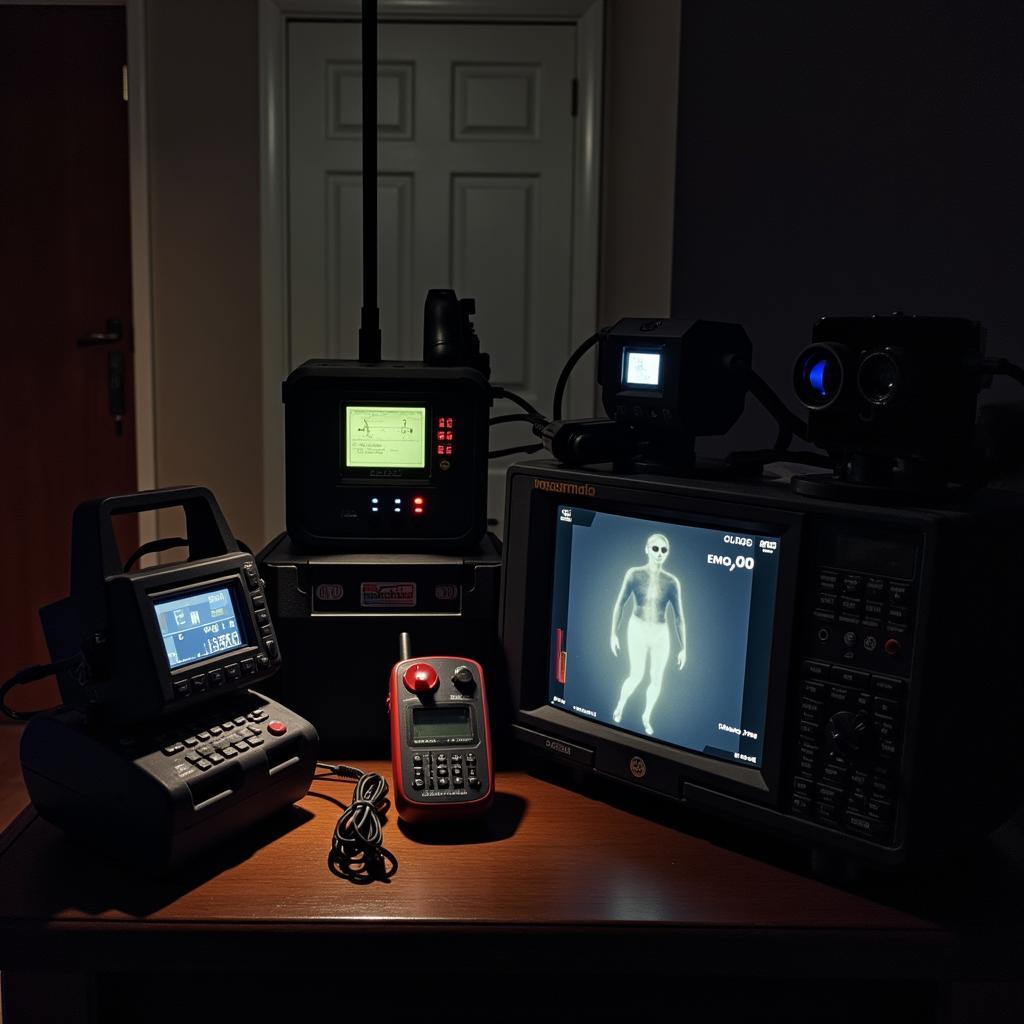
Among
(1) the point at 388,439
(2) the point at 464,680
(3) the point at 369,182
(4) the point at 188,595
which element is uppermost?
(3) the point at 369,182

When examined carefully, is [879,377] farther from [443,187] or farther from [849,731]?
[443,187]

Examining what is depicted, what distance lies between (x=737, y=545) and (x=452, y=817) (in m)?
0.38

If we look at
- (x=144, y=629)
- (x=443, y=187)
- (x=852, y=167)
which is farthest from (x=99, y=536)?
(x=443, y=187)

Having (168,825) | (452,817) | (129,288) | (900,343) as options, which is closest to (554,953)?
(452,817)

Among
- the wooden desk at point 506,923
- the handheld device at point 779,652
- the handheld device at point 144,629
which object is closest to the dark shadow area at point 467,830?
the wooden desk at point 506,923

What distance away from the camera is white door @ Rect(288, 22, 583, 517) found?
122 inches

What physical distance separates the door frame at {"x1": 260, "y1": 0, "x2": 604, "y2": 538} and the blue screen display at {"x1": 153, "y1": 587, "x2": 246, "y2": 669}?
6.59ft

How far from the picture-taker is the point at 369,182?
145cm

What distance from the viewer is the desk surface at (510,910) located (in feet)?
2.94

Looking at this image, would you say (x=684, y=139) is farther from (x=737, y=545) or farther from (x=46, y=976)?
(x=46, y=976)

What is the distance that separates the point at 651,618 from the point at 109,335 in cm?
264

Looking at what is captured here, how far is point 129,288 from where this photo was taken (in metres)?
3.29

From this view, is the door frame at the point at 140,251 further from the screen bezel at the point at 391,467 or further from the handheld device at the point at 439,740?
the handheld device at the point at 439,740

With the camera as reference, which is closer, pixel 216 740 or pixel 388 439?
pixel 216 740
